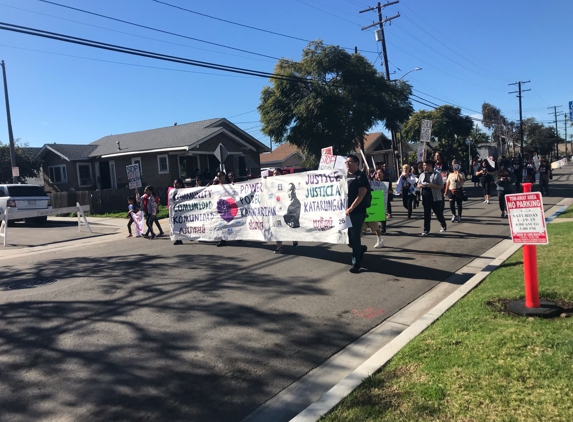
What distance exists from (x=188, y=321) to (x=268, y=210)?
4.25 m

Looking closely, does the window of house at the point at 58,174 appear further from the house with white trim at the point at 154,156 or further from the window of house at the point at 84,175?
the window of house at the point at 84,175

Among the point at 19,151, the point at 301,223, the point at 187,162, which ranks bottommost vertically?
the point at 301,223

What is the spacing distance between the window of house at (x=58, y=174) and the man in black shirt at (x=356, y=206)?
29614 millimetres

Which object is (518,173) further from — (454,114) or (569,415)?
(454,114)

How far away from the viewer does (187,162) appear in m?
28.9

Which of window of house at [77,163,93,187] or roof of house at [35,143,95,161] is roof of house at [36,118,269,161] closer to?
roof of house at [35,143,95,161]

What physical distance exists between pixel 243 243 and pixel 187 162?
1845cm

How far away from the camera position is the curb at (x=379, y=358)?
11.9 feet

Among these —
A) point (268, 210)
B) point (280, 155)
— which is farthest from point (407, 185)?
point (280, 155)

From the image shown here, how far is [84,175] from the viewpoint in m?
32.4

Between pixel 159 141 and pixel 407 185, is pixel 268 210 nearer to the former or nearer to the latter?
pixel 407 185

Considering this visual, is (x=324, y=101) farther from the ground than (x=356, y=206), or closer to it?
farther from the ground

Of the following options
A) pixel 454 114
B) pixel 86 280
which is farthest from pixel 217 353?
pixel 454 114

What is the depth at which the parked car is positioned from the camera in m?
18.9
